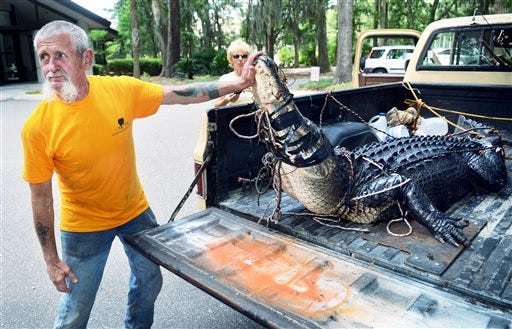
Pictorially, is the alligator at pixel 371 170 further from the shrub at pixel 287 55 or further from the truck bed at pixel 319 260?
the shrub at pixel 287 55

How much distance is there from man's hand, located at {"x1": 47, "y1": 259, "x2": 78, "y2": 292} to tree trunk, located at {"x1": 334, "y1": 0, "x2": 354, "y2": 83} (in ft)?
52.7

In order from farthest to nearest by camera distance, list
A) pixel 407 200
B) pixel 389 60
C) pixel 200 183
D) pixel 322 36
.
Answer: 1. pixel 322 36
2. pixel 389 60
3. pixel 200 183
4. pixel 407 200

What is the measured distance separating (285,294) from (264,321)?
0.68 feet

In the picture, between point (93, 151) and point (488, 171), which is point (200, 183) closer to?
point (93, 151)

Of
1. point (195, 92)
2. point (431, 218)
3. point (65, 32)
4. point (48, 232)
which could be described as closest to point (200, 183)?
point (195, 92)

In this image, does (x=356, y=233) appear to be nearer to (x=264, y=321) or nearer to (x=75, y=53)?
(x=264, y=321)

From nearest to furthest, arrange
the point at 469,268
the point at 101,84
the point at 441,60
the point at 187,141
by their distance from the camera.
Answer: the point at 469,268 → the point at 101,84 → the point at 441,60 → the point at 187,141

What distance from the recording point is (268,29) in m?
29.6

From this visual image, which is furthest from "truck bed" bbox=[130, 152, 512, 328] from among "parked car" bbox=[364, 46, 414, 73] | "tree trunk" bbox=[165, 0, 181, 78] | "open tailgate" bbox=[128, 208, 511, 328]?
"tree trunk" bbox=[165, 0, 181, 78]

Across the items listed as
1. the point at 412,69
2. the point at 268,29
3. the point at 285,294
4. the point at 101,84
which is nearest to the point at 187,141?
the point at 412,69

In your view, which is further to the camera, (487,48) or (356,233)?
(487,48)

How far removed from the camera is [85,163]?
85.6 inches

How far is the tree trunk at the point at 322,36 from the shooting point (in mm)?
27167

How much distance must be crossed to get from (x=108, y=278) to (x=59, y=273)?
65.3 inches
